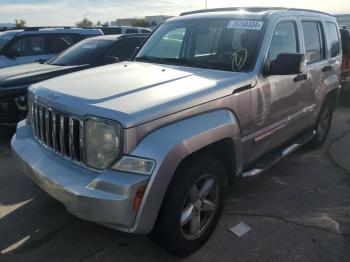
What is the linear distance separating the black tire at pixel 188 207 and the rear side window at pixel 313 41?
229 cm

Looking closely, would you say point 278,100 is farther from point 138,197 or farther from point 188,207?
point 138,197

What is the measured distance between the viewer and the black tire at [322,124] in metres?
5.69

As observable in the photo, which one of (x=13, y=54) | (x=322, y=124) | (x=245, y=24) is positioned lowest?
(x=322, y=124)

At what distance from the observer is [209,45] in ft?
13.3

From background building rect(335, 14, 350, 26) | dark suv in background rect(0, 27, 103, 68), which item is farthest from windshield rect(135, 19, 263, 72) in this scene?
background building rect(335, 14, 350, 26)

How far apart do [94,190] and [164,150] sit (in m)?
0.52

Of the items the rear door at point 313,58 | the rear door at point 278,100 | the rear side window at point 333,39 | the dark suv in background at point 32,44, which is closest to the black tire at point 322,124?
the rear door at point 313,58

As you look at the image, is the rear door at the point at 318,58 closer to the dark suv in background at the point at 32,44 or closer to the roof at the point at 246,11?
Answer: the roof at the point at 246,11

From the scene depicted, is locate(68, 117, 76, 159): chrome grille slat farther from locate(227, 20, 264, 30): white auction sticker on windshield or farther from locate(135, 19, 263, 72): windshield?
locate(227, 20, 264, 30): white auction sticker on windshield

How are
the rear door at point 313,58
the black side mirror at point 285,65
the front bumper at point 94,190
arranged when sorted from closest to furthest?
the front bumper at point 94,190, the black side mirror at point 285,65, the rear door at point 313,58

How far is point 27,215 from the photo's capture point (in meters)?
3.79

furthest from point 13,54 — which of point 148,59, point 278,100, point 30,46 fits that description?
point 278,100

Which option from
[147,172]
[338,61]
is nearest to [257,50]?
[147,172]

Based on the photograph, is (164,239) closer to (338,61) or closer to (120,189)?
(120,189)
